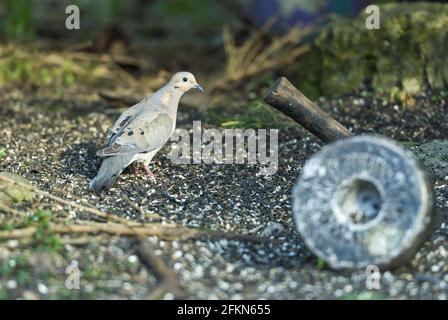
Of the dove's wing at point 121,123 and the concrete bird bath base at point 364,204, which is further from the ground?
the dove's wing at point 121,123

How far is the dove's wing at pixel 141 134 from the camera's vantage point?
5.82 meters

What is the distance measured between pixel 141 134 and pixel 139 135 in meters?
0.02

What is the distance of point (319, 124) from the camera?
5.16 metres

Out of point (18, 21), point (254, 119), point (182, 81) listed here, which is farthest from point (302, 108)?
point (18, 21)

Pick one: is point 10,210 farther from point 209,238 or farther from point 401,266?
point 401,266

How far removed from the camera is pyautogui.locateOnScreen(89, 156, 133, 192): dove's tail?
5598 millimetres

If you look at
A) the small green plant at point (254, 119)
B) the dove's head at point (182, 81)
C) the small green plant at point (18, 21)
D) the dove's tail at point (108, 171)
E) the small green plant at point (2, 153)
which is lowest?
the dove's tail at point (108, 171)

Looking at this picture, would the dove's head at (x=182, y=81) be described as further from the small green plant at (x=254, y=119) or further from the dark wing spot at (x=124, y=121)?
the small green plant at (x=254, y=119)

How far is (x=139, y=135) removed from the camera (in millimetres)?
5918

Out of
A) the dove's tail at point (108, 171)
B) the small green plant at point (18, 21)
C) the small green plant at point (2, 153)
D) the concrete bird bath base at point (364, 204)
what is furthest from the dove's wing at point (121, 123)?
the small green plant at point (18, 21)

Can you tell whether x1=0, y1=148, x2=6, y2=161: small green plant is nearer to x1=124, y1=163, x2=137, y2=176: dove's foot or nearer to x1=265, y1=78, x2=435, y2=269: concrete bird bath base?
x1=124, y1=163, x2=137, y2=176: dove's foot

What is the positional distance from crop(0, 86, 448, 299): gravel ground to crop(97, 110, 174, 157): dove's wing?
0.75ft

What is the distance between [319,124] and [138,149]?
4.29 feet

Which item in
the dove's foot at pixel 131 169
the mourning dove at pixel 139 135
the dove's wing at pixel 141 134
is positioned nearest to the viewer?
the mourning dove at pixel 139 135
